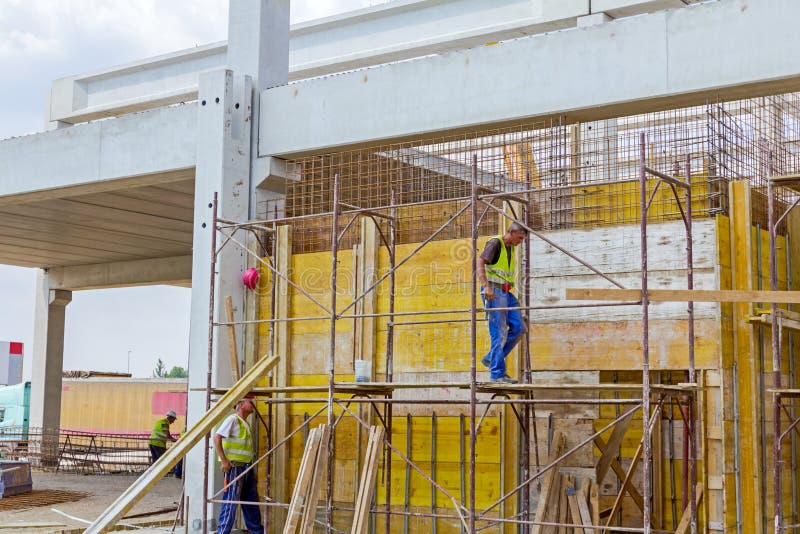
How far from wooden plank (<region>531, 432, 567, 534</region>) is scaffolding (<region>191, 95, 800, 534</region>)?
0.09 ft

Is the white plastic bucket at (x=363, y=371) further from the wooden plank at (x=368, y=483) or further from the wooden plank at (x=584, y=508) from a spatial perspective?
the wooden plank at (x=584, y=508)

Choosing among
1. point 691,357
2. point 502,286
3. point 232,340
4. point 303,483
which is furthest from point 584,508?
point 232,340

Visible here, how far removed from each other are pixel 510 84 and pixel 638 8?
13.9m

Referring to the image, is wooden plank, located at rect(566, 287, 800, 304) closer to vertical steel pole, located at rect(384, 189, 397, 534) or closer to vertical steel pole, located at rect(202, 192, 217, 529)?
vertical steel pole, located at rect(384, 189, 397, 534)

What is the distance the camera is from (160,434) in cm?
2484

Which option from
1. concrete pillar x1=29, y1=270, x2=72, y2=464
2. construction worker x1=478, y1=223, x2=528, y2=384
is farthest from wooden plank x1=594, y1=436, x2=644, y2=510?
concrete pillar x1=29, y1=270, x2=72, y2=464

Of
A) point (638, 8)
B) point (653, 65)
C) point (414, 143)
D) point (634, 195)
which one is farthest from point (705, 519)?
point (638, 8)

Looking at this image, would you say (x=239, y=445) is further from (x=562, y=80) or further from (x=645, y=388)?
(x=562, y=80)

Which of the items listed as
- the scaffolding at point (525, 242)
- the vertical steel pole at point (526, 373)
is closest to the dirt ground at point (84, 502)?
the scaffolding at point (525, 242)

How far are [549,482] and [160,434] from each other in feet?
47.1

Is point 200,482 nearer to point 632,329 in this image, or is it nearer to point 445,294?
point 445,294

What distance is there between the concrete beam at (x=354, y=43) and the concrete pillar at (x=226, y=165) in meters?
11.4

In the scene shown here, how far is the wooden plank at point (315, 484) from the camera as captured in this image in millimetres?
12766

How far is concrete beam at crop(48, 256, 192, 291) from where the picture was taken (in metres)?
28.0
